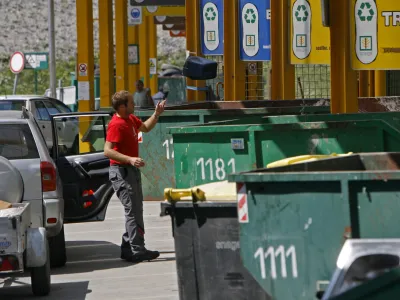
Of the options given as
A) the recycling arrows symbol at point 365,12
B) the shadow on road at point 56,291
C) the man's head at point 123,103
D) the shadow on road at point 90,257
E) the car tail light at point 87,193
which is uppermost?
the recycling arrows symbol at point 365,12

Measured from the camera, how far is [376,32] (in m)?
14.7

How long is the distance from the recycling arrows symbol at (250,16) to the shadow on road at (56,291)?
12283 millimetres

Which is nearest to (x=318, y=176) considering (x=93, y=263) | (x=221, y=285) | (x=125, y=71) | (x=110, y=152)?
(x=221, y=285)

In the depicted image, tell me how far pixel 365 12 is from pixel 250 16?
9.59 metres

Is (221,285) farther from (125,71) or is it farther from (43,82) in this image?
(43,82)

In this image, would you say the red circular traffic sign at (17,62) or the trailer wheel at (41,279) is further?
the red circular traffic sign at (17,62)

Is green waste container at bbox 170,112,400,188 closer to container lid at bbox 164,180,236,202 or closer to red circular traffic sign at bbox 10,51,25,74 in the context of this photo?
container lid at bbox 164,180,236,202

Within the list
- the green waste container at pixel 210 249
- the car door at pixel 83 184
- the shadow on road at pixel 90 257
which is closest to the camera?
the green waste container at pixel 210 249

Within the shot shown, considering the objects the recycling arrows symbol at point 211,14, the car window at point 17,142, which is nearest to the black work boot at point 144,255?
the car window at point 17,142

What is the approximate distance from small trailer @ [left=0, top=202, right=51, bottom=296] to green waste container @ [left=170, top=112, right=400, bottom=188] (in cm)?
227

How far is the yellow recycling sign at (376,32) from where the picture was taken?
14.7 metres

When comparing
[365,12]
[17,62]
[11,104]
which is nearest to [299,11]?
[365,12]

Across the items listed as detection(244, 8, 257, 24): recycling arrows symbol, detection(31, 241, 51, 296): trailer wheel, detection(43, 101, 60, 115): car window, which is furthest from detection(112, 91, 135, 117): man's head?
detection(43, 101, 60, 115): car window

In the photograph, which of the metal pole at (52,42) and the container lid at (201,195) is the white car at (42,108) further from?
the container lid at (201,195)
